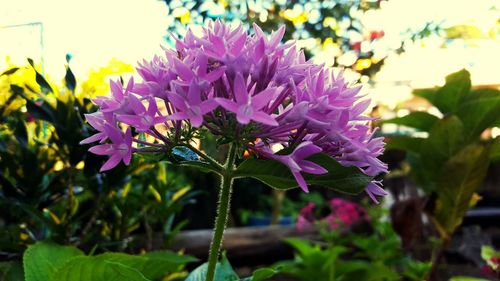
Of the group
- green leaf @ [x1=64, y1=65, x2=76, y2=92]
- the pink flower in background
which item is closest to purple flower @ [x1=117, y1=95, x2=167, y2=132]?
green leaf @ [x1=64, y1=65, x2=76, y2=92]

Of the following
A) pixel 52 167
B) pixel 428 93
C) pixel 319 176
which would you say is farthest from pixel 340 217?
pixel 319 176

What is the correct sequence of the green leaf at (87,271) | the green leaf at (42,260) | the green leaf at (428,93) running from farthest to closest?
the green leaf at (428,93) < the green leaf at (42,260) < the green leaf at (87,271)

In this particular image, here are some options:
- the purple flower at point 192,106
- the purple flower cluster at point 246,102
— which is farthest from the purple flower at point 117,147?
the purple flower at point 192,106

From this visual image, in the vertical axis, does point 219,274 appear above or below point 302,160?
below

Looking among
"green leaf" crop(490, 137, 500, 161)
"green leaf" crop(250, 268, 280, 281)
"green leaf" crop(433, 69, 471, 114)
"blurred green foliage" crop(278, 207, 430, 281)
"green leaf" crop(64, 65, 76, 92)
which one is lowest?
"blurred green foliage" crop(278, 207, 430, 281)

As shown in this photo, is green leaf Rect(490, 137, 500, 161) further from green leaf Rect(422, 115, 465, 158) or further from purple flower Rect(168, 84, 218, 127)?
purple flower Rect(168, 84, 218, 127)

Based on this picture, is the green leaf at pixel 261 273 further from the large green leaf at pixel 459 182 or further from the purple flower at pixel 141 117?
the large green leaf at pixel 459 182

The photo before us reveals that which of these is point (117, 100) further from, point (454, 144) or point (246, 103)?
point (454, 144)
